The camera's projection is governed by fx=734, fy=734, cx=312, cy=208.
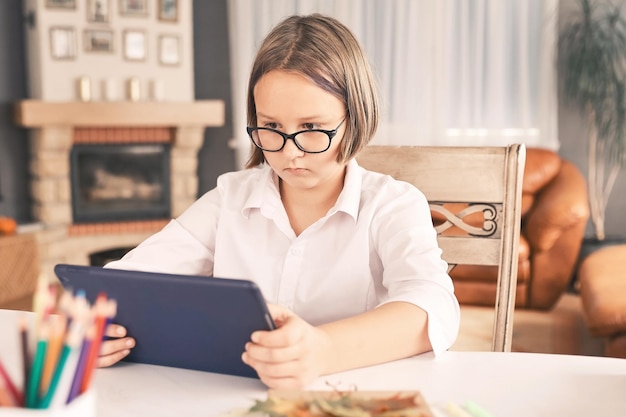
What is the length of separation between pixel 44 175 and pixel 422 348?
3863 mm

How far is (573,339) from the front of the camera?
318 cm

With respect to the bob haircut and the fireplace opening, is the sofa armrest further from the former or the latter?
the bob haircut

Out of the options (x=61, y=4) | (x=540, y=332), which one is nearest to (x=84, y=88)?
(x=61, y=4)

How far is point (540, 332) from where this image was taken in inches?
130

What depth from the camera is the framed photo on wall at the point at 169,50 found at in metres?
4.72

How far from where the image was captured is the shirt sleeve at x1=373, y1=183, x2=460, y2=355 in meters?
0.98

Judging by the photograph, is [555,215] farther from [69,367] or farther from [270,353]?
[69,367]

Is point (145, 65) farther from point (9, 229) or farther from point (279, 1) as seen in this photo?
point (9, 229)

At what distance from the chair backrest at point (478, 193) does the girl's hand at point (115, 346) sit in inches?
24.6

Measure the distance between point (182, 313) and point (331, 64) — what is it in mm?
476

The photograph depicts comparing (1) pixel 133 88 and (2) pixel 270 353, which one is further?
(1) pixel 133 88

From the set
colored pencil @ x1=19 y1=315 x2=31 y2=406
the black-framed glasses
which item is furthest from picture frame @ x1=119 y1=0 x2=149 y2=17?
colored pencil @ x1=19 y1=315 x2=31 y2=406

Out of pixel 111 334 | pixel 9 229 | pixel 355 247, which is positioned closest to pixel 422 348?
pixel 355 247

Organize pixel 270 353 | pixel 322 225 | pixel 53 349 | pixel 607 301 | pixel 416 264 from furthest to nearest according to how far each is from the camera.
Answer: pixel 607 301 < pixel 322 225 < pixel 416 264 < pixel 270 353 < pixel 53 349
